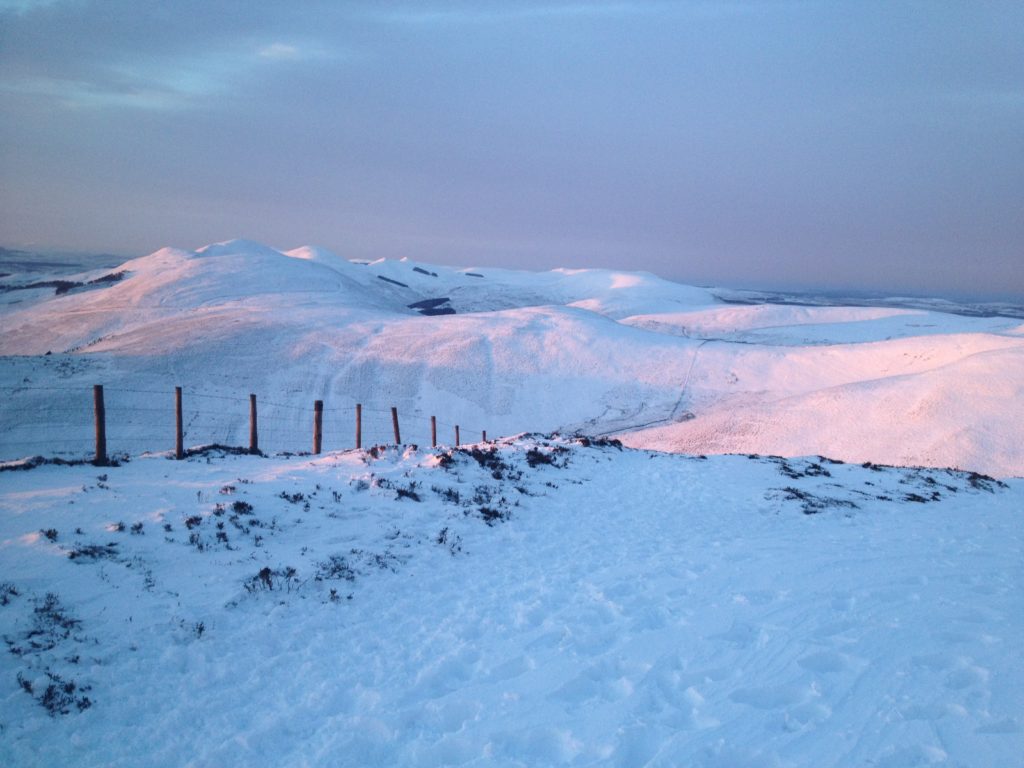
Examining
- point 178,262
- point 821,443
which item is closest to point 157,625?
point 821,443

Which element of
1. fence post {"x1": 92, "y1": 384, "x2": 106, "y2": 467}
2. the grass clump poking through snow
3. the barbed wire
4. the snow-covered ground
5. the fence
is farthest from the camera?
the barbed wire

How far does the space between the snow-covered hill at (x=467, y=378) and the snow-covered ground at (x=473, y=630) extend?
68.2ft

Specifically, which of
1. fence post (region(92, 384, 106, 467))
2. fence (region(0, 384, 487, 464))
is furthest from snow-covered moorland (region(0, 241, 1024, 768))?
fence (region(0, 384, 487, 464))

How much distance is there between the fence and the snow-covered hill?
5.6 inches

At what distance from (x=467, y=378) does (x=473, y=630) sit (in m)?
37.1

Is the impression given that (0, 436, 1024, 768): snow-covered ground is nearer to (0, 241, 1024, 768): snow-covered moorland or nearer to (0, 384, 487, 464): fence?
(0, 241, 1024, 768): snow-covered moorland

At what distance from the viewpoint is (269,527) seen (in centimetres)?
855

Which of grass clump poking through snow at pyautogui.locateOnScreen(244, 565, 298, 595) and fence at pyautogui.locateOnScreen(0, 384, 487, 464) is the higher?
grass clump poking through snow at pyautogui.locateOnScreen(244, 565, 298, 595)

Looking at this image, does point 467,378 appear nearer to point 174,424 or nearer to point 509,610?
point 174,424

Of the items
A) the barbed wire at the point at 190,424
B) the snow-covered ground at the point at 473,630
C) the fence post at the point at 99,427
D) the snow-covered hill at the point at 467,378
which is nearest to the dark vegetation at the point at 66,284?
the snow-covered hill at the point at 467,378

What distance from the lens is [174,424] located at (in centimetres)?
3039

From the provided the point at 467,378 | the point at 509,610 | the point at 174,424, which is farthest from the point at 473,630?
the point at 467,378

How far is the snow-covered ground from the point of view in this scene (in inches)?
170

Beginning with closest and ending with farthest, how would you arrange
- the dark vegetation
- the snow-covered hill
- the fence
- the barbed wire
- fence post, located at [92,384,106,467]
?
fence post, located at [92,384,106,467] → the fence → the barbed wire → the snow-covered hill → the dark vegetation
